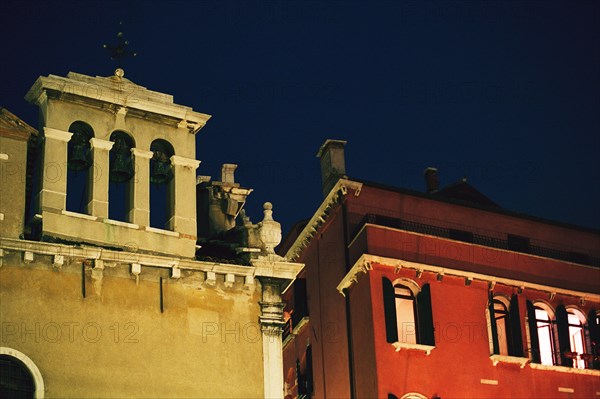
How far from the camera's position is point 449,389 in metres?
32.8

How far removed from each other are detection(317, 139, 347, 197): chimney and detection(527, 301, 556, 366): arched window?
6973 mm

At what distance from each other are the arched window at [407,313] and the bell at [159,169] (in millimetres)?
8416

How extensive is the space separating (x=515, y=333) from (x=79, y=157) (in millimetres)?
14636

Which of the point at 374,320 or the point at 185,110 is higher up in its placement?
the point at 185,110

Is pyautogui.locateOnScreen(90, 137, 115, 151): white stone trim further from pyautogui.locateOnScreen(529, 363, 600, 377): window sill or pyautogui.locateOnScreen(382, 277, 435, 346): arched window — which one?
pyautogui.locateOnScreen(529, 363, 600, 377): window sill

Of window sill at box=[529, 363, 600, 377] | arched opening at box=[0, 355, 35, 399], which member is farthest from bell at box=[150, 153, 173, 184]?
window sill at box=[529, 363, 600, 377]

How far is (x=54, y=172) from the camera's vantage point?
80.9 ft

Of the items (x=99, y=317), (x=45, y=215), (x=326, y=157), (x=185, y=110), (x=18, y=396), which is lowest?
(x=18, y=396)

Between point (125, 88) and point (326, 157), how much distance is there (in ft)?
41.1

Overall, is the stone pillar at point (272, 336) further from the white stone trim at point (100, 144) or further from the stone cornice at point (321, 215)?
the stone cornice at point (321, 215)

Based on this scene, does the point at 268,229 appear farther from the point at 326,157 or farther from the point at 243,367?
the point at 326,157

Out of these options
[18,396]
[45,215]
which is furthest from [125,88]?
[18,396]

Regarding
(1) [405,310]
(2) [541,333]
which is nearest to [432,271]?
(1) [405,310]

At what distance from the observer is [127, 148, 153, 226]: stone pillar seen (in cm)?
2539
